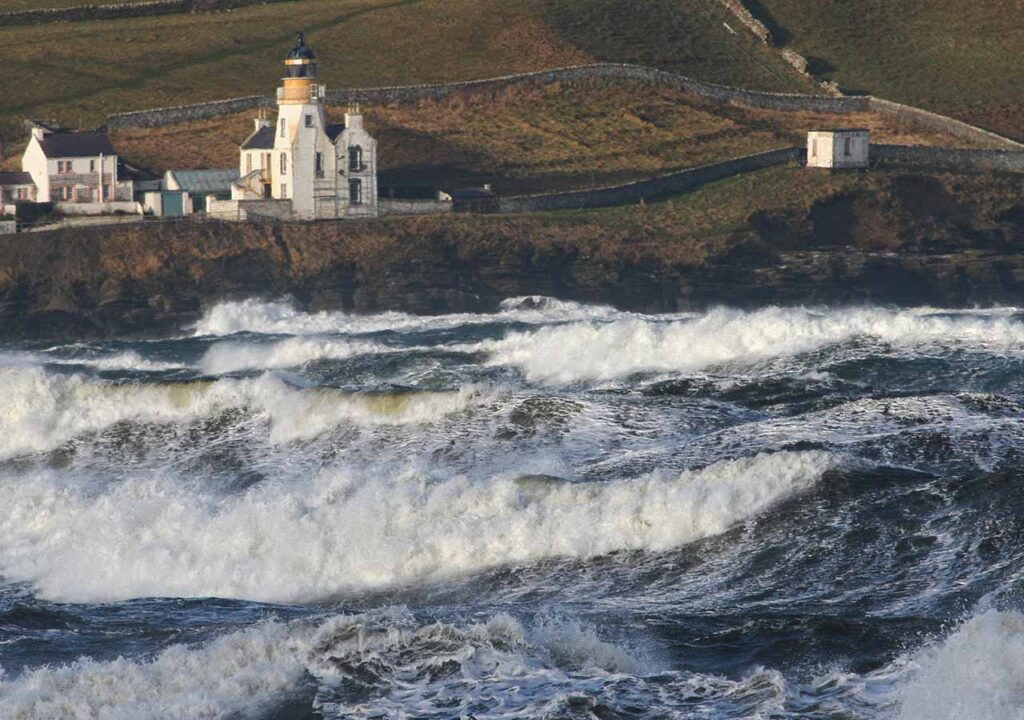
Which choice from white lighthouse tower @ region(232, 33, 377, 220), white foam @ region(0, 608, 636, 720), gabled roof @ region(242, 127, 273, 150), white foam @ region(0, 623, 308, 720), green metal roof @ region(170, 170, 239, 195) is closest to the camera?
white foam @ region(0, 623, 308, 720)

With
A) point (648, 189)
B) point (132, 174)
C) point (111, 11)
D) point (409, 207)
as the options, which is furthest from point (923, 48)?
point (132, 174)

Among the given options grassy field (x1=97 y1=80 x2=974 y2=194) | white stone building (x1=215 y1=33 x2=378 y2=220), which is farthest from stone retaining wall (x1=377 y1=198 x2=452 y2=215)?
grassy field (x1=97 y1=80 x2=974 y2=194)

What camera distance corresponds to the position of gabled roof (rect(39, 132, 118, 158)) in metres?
81.3

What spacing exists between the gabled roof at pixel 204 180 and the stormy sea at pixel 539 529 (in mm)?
25182

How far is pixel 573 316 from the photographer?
70.8 meters

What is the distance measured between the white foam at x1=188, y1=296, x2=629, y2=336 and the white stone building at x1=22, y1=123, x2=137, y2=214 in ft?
35.1

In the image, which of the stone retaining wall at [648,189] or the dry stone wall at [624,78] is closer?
the stone retaining wall at [648,189]

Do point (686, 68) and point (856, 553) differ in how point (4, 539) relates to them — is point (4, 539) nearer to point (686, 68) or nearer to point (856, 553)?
point (856, 553)

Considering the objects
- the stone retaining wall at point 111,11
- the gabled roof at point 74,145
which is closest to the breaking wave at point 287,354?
the gabled roof at point 74,145

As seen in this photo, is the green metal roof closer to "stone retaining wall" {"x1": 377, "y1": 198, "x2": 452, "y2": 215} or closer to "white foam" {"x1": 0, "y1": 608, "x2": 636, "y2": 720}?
"stone retaining wall" {"x1": 377, "y1": 198, "x2": 452, "y2": 215}

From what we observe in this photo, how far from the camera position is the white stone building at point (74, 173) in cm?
8094

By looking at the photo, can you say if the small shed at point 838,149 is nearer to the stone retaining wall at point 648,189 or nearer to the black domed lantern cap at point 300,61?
the stone retaining wall at point 648,189

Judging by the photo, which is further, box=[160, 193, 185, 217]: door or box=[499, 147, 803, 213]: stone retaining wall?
box=[499, 147, 803, 213]: stone retaining wall

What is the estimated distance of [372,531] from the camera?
3697cm
